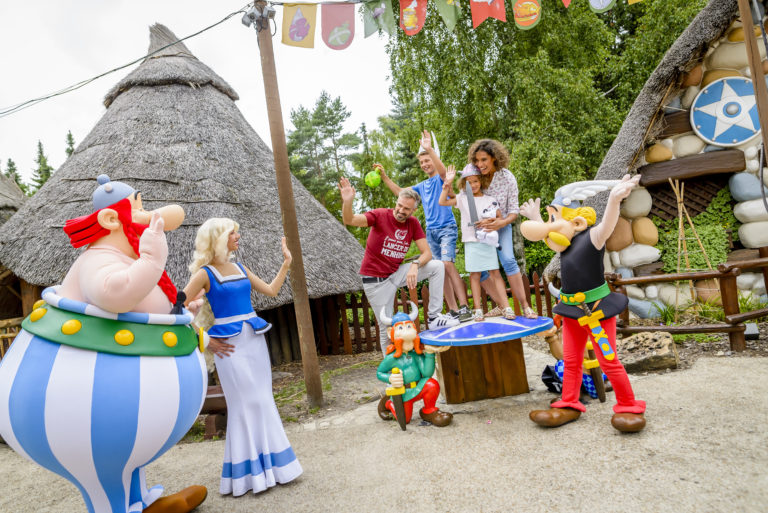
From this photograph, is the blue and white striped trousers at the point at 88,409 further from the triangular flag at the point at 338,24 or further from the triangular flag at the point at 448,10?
the triangular flag at the point at 448,10

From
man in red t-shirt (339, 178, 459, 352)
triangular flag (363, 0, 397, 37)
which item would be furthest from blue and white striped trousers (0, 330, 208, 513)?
triangular flag (363, 0, 397, 37)

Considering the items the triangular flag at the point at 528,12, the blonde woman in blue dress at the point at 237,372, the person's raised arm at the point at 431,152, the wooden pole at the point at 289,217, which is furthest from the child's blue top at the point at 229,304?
the triangular flag at the point at 528,12

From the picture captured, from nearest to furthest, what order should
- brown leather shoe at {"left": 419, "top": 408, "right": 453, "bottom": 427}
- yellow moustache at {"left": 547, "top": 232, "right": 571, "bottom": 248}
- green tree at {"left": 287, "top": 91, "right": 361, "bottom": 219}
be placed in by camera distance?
yellow moustache at {"left": 547, "top": 232, "right": 571, "bottom": 248} < brown leather shoe at {"left": 419, "top": 408, "right": 453, "bottom": 427} < green tree at {"left": 287, "top": 91, "right": 361, "bottom": 219}

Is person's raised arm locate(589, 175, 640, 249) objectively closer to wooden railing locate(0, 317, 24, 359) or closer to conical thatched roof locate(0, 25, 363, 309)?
conical thatched roof locate(0, 25, 363, 309)

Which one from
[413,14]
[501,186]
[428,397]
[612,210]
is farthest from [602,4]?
[428,397]

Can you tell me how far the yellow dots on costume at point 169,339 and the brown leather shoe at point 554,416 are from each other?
2.61m

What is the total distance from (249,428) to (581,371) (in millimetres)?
2420

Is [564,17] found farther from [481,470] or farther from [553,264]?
[481,470]

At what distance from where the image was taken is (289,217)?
4883 millimetres

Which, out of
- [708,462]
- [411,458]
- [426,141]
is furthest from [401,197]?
[708,462]

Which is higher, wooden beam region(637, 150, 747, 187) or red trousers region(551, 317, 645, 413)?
wooden beam region(637, 150, 747, 187)

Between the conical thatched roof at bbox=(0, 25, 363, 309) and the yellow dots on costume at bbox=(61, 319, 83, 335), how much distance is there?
431 centimetres

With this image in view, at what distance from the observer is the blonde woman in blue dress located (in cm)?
296

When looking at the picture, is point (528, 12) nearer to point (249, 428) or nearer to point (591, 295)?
point (591, 295)
